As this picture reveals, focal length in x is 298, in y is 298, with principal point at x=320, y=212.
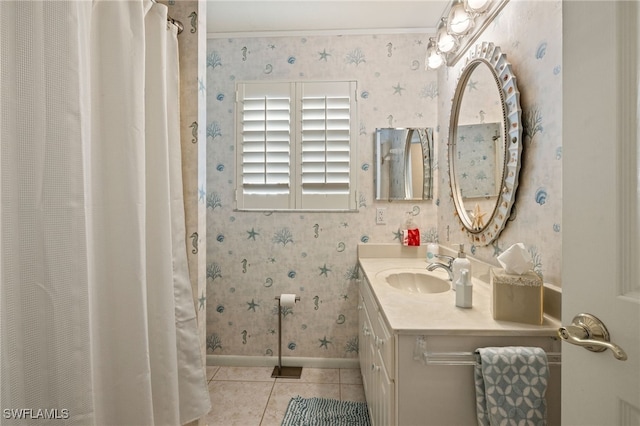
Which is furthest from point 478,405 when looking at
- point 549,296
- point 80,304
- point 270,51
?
point 270,51

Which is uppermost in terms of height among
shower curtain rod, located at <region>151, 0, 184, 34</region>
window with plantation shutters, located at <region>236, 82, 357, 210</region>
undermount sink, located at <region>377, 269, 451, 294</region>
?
shower curtain rod, located at <region>151, 0, 184, 34</region>

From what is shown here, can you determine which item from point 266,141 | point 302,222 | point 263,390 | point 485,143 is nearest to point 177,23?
point 266,141

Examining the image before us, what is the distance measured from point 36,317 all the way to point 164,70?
38.6 inches

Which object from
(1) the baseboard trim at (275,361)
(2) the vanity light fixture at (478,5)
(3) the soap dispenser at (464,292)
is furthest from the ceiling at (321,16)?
(1) the baseboard trim at (275,361)

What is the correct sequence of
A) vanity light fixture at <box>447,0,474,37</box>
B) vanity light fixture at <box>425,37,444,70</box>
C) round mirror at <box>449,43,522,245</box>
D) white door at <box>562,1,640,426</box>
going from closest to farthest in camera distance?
white door at <box>562,1,640,426</box> < round mirror at <box>449,43,522,245</box> < vanity light fixture at <box>447,0,474,37</box> < vanity light fixture at <box>425,37,444,70</box>

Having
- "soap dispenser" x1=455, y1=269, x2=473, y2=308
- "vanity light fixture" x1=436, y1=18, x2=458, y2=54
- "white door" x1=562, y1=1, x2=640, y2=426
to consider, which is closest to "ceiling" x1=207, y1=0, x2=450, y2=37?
"vanity light fixture" x1=436, y1=18, x2=458, y2=54

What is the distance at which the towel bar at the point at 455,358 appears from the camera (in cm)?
94

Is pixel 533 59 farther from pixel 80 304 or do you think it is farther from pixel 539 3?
pixel 80 304

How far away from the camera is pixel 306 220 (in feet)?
7.50

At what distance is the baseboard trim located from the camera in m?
2.27

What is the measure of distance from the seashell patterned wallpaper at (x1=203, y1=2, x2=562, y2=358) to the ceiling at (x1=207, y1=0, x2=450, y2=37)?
68 mm

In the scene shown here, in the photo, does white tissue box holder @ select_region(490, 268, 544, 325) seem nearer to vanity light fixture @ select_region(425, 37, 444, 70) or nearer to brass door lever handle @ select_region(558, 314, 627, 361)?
brass door lever handle @ select_region(558, 314, 627, 361)

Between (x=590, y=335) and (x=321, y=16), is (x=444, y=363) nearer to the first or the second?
(x=590, y=335)

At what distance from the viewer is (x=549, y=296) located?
1.05 m
